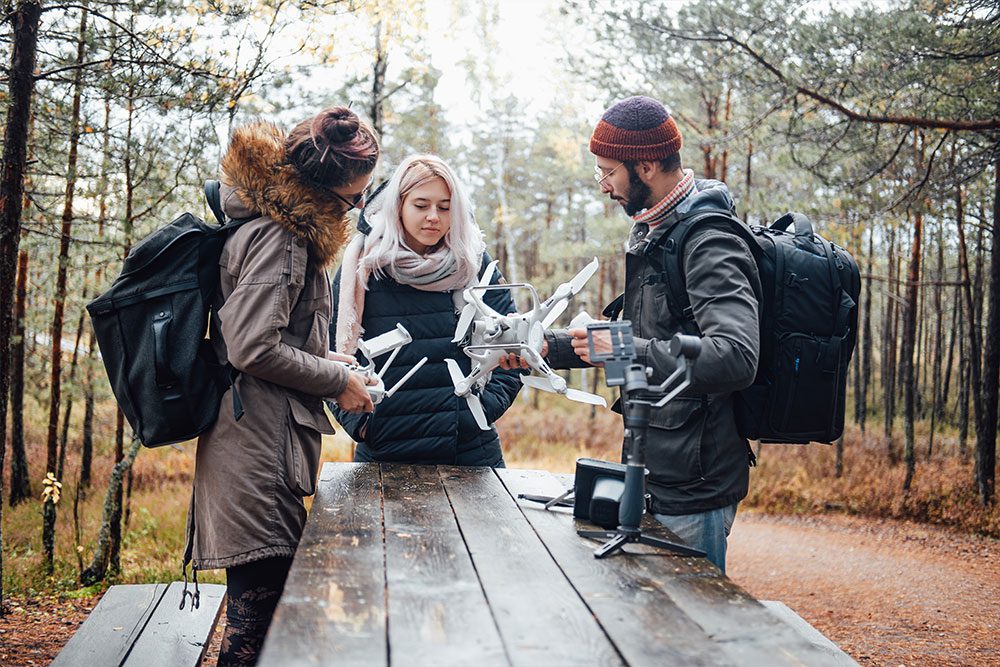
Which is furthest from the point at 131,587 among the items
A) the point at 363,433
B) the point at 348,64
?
the point at 348,64

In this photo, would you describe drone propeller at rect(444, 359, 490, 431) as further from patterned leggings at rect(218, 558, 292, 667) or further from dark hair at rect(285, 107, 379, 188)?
patterned leggings at rect(218, 558, 292, 667)

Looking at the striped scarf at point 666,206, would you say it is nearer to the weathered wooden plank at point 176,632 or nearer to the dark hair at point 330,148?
the dark hair at point 330,148

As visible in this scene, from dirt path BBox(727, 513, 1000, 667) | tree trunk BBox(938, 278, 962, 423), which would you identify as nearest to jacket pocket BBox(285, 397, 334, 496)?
dirt path BBox(727, 513, 1000, 667)

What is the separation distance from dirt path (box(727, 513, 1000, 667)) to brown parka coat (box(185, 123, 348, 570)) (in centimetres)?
454

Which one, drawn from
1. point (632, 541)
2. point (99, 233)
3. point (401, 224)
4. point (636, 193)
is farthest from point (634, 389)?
point (99, 233)

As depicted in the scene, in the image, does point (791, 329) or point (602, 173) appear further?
point (602, 173)

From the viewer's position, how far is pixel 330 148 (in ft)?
8.84

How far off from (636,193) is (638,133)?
0.62 ft

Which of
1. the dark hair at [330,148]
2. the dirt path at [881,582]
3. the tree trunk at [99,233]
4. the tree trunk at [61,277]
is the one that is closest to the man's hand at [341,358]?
the dark hair at [330,148]

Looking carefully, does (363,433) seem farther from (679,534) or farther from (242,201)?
(679,534)

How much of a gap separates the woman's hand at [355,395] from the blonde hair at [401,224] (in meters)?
0.69

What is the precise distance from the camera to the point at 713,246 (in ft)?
7.92

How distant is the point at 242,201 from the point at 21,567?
543 cm

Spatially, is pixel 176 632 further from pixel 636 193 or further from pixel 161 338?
pixel 636 193
